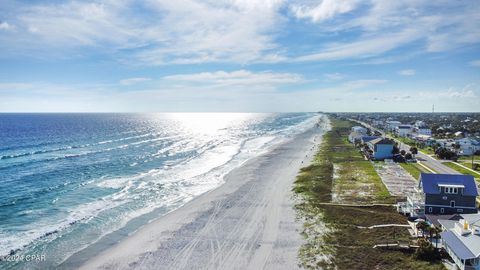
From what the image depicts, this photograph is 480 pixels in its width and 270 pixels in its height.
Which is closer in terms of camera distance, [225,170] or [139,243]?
[139,243]

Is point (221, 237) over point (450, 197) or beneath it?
beneath

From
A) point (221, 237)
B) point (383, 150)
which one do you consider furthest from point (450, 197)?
point (383, 150)

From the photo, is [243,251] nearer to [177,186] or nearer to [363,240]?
[363,240]

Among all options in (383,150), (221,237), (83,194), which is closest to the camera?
(221,237)

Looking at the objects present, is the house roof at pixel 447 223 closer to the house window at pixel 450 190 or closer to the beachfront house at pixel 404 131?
the house window at pixel 450 190

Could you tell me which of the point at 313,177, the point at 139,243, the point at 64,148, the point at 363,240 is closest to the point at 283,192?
the point at 313,177

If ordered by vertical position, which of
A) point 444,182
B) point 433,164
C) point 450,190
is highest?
point 444,182

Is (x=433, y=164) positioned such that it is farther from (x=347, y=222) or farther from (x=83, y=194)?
(x=83, y=194)
